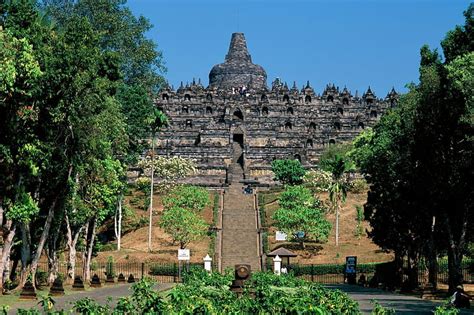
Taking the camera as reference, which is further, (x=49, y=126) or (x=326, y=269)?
(x=326, y=269)

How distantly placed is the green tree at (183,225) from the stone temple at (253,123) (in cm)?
2846

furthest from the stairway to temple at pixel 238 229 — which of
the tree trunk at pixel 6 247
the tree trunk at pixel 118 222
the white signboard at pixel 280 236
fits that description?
the tree trunk at pixel 6 247

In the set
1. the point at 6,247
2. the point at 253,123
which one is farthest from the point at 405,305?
the point at 253,123

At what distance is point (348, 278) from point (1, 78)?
3176 cm

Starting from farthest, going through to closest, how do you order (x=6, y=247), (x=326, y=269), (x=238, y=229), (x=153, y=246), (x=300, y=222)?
1. (x=238, y=229)
2. (x=153, y=246)
3. (x=300, y=222)
4. (x=326, y=269)
5. (x=6, y=247)

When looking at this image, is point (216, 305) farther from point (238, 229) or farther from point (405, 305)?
point (238, 229)

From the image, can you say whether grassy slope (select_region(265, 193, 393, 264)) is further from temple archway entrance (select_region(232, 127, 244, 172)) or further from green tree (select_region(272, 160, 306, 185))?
temple archway entrance (select_region(232, 127, 244, 172))

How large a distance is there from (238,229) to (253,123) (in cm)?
4527

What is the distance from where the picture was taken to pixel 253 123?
113875mm

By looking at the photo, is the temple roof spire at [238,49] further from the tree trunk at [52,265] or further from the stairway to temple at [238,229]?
the tree trunk at [52,265]

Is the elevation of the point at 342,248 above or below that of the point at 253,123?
below

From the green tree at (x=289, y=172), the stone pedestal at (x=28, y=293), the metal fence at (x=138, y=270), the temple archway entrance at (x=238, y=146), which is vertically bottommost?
the stone pedestal at (x=28, y=293)

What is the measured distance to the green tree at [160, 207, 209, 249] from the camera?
60438 mm

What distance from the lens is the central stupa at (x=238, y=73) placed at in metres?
138
